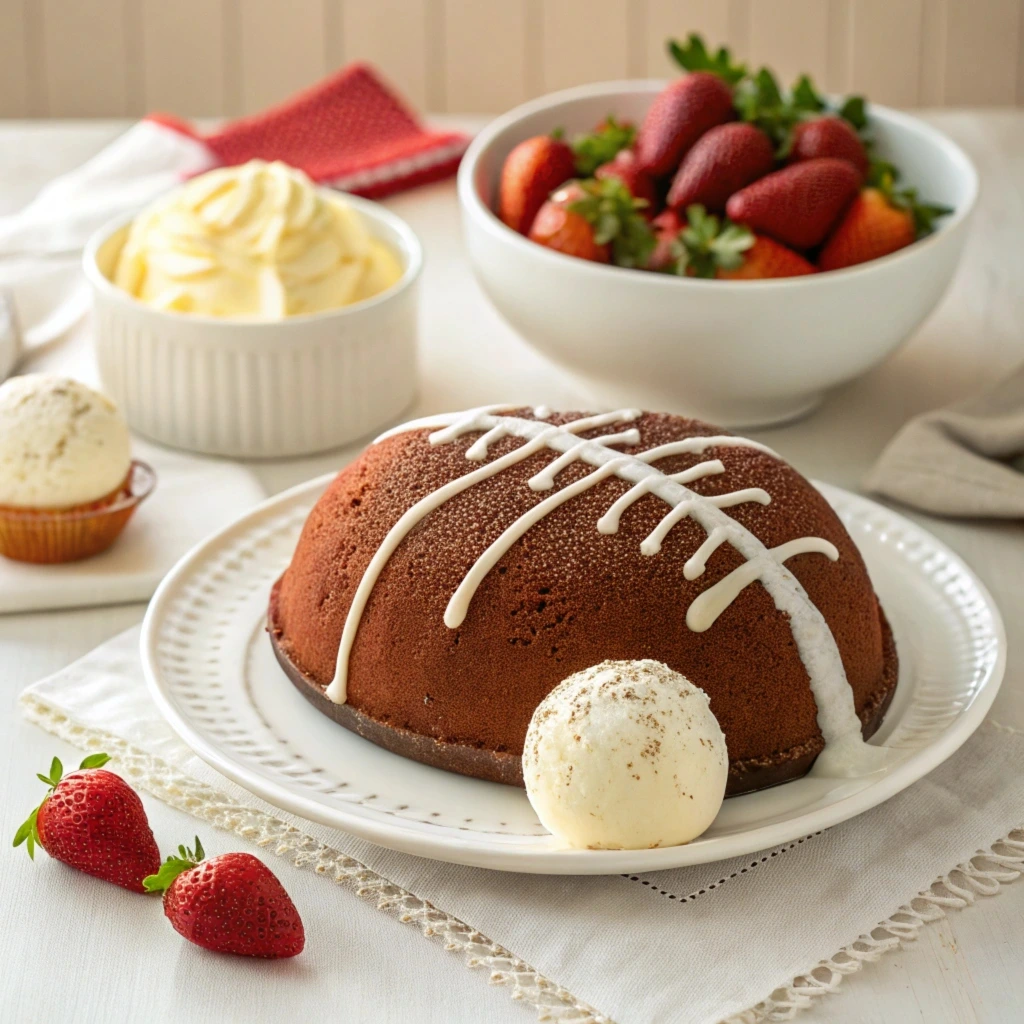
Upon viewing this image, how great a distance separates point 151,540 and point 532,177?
56 centimetres

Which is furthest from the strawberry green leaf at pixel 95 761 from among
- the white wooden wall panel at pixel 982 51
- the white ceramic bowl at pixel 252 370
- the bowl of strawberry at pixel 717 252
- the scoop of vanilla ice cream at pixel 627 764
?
the white wooden wall panel at pixel 982 51

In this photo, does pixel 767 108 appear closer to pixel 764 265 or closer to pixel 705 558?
pixel 764 265

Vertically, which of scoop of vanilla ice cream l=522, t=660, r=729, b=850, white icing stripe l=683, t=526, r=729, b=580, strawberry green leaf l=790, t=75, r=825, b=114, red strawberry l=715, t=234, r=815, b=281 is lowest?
scoop of vanilla ice cream l=522, t=660, r=729, b=850

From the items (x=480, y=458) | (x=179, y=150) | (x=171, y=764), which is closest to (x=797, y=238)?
(x=480, y=458)

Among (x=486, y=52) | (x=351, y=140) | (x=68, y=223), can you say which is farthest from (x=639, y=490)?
(x=486, y=52)

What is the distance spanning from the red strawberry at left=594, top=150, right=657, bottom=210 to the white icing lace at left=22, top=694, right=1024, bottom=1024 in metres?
0.68

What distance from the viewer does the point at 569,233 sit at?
143 centimetres

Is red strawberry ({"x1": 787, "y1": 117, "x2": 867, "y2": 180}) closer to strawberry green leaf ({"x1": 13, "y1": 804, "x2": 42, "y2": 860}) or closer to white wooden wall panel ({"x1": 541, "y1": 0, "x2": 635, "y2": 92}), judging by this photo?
strawberry green leaf ({"x1": 13, "y1": 804, "x2": 42, "y2": 860})

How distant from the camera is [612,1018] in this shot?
0.80 meters

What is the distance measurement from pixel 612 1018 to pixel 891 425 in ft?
2.97

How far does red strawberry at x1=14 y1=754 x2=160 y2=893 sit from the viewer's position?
35.1 inches

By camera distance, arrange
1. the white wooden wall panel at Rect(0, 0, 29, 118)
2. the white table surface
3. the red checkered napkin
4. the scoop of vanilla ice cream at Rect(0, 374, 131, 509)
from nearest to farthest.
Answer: the white table surface < the scoop of vanilla ice cream at Rect(0, 374, 131, 509) < the red checkered napkin < the white wooden wall panel at Rect(0, 0, 29, 118)

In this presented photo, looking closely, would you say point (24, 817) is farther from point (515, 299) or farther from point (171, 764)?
point (515, 299)

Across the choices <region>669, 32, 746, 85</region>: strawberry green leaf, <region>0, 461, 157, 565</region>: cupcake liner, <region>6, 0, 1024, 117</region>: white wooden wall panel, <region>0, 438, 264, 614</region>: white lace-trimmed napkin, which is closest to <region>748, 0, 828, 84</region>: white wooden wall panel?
<region>6, 0, 1024, 117</region>: white wooden wall panel
